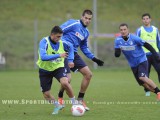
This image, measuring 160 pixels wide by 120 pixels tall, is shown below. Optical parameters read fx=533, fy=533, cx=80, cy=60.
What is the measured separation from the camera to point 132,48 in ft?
46.1

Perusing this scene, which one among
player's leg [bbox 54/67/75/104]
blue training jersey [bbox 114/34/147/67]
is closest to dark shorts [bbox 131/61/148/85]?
blue training jersey [bbox 114/34/147/67]

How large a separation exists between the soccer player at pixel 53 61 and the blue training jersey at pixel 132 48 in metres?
2.81

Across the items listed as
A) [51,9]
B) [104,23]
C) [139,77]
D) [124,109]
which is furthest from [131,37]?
[51,9]

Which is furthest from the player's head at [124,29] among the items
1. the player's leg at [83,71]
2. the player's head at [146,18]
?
the player's head at [146,18]

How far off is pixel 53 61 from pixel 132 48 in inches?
133

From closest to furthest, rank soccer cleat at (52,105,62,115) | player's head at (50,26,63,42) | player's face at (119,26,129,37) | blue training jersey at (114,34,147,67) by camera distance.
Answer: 1. player's head at (50,26,63,42)
2. soccer cleat at (52,105,62,115)
3. player's face at (119,26,129,37)
4. blue training jersey at (114,34,147,67)

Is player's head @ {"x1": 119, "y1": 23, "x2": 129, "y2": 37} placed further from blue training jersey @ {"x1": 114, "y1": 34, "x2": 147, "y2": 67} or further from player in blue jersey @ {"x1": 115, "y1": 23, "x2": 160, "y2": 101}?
blue training jersey @ {"x1": 114, "y1": 34, "x2": 147, "y2": 67}

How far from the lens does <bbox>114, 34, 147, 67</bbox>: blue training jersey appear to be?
13.9 m

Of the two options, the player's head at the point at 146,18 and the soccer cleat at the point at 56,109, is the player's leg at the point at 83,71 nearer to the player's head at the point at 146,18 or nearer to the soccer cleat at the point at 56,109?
the soccer cleat at the point at 56,109

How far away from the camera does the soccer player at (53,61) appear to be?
36.1ft

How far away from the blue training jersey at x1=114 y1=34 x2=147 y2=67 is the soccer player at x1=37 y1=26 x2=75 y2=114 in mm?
2810

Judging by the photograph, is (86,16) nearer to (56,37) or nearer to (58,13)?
(56,37)

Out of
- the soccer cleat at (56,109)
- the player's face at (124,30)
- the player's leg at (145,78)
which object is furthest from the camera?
the player's face at (124,30)

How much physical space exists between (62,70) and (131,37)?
3266mm
